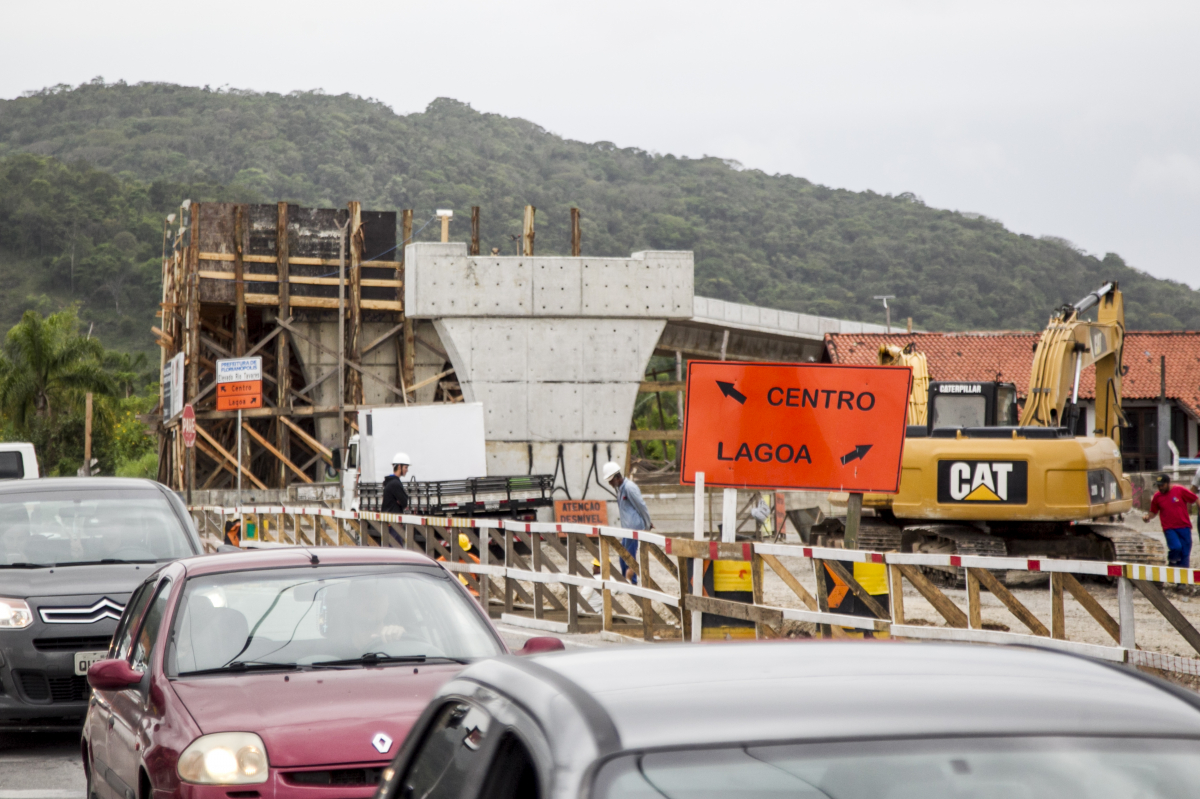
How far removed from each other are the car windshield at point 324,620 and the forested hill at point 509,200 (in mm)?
103357

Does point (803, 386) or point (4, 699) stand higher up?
point (803, 386)

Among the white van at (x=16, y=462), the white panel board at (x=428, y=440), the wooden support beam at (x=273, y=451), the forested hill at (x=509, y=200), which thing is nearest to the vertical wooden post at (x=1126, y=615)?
the white van at (x=16, y=462)

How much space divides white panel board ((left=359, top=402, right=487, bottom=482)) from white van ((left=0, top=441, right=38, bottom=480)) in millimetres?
10028

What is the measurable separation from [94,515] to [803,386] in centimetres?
586

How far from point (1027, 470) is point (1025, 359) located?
125 ft

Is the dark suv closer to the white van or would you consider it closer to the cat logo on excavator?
the white van

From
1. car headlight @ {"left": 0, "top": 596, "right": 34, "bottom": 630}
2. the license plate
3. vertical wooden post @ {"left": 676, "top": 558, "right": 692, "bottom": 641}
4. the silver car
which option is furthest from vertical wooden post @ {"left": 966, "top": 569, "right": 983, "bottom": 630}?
the silver car

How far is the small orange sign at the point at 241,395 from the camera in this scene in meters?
36.3

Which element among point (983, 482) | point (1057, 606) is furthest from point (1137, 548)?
point (1057, 606)

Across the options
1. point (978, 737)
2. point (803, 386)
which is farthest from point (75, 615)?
point (978, 737)

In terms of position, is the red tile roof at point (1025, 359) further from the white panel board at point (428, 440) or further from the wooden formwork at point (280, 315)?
the white panel board at point (428, 440)

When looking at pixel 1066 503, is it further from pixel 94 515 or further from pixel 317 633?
pixel 317 633

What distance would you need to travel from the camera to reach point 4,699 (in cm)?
896

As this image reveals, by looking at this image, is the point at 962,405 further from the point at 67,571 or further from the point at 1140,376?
the point at 1140,376
